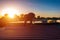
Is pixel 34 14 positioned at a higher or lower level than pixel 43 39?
higher

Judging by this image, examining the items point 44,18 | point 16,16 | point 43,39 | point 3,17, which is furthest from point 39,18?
point 43,39

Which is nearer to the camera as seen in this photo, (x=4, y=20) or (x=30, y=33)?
(x=30, y=33)

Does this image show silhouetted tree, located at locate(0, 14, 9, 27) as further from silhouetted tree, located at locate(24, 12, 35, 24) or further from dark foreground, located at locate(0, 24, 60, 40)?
dark foreground, located at locate(0, 24, 60, 40)

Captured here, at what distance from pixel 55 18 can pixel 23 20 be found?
333cm

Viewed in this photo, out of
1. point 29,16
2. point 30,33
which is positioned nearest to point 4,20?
point 29,16

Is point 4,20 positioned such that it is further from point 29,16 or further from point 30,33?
point 30,33

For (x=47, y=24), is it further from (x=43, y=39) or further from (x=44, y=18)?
(x=43, y=39)

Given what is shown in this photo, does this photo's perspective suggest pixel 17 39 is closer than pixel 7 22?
Yes

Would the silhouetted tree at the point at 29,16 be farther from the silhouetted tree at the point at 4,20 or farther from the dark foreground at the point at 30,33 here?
the dark foreground at the point at 30,33

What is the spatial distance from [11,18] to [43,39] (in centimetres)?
1058

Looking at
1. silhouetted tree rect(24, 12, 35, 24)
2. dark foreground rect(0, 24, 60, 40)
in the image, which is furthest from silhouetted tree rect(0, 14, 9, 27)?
dark foreground rect(0, 24, 60, 40)

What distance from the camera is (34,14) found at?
68.8 ft

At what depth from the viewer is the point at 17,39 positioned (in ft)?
36.6

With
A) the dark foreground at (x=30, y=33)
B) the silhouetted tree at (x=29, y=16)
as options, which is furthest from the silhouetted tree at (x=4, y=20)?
the dark foreground at (x=30, y=33)
